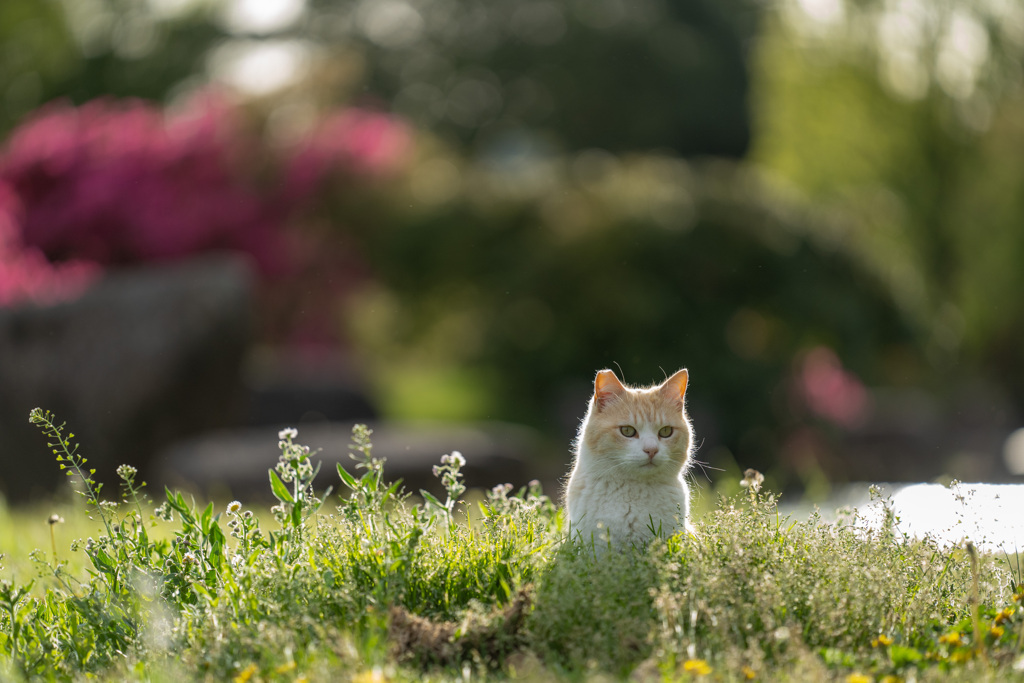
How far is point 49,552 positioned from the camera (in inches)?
155

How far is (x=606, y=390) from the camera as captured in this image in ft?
9.16

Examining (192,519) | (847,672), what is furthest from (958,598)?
(192,519)

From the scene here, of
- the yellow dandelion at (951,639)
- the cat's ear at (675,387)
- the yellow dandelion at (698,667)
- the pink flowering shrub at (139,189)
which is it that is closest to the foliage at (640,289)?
the pink flowering shrub at (139,189)

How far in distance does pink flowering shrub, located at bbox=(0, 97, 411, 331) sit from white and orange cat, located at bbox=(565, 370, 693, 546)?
7217mm

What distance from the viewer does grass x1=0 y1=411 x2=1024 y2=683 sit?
7.40ft

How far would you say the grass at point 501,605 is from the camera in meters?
2.26

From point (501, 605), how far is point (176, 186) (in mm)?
8294

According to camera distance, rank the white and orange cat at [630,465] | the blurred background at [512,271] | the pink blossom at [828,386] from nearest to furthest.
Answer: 1. the white and orange cat at [630,465]
2. the blurred background at [512,271]
3. the pink blossom at [828,386]

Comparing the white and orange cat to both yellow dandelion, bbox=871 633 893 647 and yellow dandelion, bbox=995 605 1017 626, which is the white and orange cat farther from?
yellow dandelion, bbox=995 605 1017 626

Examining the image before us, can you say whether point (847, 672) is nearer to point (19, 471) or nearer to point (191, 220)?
point (19, 471)

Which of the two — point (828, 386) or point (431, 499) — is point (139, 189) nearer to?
point (828, 386)

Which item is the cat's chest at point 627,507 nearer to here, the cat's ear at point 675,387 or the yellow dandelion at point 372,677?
the cat's ear at point 675,387

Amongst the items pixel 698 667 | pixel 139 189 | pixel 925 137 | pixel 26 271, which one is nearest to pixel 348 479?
pixel 698 667

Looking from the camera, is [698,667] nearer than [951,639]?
Yes
